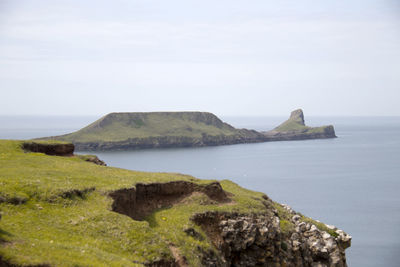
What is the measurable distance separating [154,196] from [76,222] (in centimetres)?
1068

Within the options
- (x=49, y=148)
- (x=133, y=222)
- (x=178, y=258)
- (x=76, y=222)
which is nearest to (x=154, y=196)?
(x=133, y=222)

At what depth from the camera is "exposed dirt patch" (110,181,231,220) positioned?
98.8 ft

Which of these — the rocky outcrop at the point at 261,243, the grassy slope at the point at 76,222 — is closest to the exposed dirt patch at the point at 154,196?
the grassy slope at the point at 76,222

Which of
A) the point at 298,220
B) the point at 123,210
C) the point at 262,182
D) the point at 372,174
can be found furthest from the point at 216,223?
the point at 372,174

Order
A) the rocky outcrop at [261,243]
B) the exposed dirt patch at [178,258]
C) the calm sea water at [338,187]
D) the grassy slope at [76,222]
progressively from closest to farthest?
the grassy slope at [76,222], the exposed dirt patch at [178,258], the rocky outcrop at [261,243], the calm sea water at [338,187]

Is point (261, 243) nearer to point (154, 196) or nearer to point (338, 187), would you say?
point (154, 196)

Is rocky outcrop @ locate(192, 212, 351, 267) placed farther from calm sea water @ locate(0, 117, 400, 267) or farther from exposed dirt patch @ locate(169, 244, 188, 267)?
calm sea water @ locate(0, 117, 400, 267)

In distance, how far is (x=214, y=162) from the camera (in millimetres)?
190000

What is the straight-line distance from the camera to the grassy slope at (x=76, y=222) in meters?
18.1

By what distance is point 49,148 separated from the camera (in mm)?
44406

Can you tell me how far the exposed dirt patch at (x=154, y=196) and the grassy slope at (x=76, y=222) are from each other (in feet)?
2.65

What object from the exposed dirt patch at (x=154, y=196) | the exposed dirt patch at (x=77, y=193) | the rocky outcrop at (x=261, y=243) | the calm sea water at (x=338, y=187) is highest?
the exposed dirt patch at (x=77, y=193)

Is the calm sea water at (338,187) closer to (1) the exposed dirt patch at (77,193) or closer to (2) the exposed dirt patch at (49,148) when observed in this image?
→ (2) the exposed dirt patch at (49,148)

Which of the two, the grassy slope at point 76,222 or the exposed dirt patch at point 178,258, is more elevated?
the grassy slope at point 76,222
